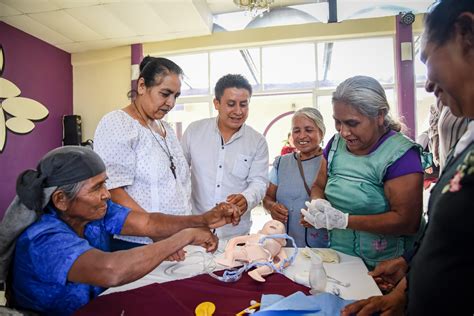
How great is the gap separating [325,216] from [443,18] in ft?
3.60

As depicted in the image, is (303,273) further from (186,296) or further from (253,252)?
(186,296)

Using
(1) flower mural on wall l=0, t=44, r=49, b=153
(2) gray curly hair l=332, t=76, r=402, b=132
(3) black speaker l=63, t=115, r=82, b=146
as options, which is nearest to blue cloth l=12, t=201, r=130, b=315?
(2) gray curly hair l=332, t=76, r=402, b=132

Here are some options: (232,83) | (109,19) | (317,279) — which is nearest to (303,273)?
(317,279)

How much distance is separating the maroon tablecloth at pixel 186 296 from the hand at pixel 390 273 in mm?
387

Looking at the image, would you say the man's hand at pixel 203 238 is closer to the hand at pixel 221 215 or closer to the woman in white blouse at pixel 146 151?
the hand at pixel 221 215

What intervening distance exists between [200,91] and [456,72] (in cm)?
617

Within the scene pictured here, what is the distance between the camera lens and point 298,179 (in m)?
2.55

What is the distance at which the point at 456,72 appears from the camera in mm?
724

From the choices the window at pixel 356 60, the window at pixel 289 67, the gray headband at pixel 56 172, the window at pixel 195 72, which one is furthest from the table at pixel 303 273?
the window at pixel 195 72

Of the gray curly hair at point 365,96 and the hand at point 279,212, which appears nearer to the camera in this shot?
the gray curly hair at point 365,96

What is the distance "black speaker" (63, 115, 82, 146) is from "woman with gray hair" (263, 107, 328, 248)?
497 centimetres

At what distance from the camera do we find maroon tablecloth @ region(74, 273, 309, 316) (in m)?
1.15

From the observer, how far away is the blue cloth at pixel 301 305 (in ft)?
3.40

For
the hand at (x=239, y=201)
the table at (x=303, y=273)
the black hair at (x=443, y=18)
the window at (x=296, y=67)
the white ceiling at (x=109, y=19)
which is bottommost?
the table at (x=303, y=273)
